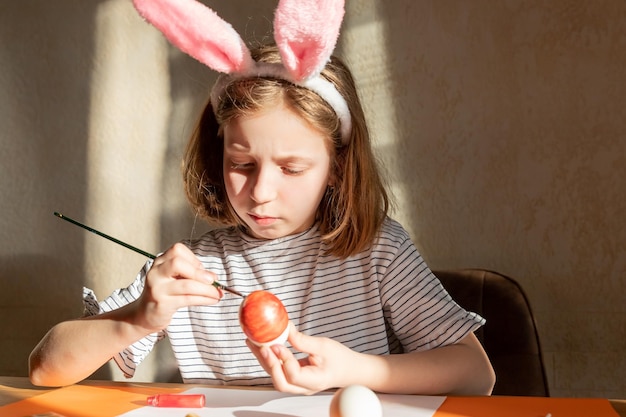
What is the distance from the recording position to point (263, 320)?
3.30ft

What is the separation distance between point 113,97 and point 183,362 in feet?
3.53

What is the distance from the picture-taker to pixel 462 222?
198cm

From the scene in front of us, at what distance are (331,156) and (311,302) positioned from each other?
29cm

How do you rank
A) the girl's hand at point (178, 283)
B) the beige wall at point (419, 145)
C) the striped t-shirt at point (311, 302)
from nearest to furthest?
the girl's hand at point (178, 283), the striped t-shirt at point (311, 302), the beige wall at point (419, 145)

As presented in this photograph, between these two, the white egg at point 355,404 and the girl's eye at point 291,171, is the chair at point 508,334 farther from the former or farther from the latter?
the white egg at point 355,404

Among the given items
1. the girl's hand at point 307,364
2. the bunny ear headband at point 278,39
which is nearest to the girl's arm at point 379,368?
the girl's hand at point 307,364

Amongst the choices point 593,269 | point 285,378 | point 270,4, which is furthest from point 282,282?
point 270,4

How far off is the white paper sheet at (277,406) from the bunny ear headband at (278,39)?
20.8 inches

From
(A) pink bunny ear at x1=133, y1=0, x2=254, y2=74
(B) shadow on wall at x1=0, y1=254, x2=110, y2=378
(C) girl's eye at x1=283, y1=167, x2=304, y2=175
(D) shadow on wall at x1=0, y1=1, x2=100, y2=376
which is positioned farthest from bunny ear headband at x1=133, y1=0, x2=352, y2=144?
(B) shadow on wall at x1=0, y1=254, x2=110, y2=378

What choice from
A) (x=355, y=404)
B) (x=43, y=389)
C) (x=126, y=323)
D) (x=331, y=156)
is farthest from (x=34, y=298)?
(x=355, y=404)

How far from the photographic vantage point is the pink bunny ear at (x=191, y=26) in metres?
1.28

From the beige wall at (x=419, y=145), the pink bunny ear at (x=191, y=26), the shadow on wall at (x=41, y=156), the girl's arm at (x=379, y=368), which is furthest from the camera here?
the shadow on wall at (x=41, y=156)

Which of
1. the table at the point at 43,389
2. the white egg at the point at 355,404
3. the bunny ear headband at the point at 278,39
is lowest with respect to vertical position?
the table at the point at 43,389

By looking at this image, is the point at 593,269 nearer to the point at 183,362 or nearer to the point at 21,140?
the point at 183,362
